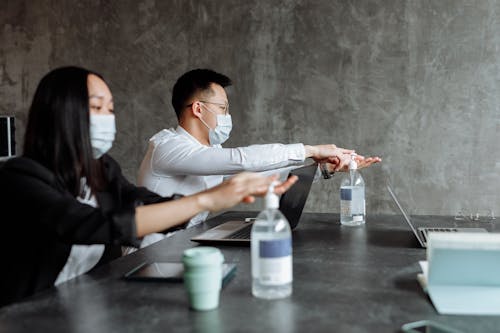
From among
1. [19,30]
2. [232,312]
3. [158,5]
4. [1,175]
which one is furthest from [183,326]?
[19,30]

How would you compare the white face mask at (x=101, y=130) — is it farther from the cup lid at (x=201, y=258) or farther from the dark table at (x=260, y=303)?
the cup lid at (x=201, y=258)

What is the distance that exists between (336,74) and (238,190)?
9.03 ft

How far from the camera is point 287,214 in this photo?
1854 mm

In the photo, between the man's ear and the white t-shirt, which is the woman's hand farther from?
the man's ear

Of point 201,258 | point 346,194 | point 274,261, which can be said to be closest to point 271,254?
point 274,261

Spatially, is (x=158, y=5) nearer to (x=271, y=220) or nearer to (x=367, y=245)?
(x=367, y=245)

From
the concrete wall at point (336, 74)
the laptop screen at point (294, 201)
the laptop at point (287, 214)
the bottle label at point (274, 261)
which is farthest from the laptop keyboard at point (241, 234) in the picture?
the concrete wall at point (336, 74)

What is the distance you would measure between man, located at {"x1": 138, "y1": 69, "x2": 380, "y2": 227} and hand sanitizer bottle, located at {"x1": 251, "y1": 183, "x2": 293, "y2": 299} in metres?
1.05

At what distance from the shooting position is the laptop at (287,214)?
5.57ft

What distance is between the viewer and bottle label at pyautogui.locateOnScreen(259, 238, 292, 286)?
98cm

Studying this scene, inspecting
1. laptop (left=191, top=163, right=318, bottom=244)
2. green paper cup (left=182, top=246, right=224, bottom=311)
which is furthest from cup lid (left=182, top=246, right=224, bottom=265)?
laptop (left=191, top=163, right=318, bottom=244)

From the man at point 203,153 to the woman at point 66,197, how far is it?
0.66 meters

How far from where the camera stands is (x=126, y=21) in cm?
413

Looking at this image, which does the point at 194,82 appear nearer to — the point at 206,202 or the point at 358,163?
the point at 358,163
